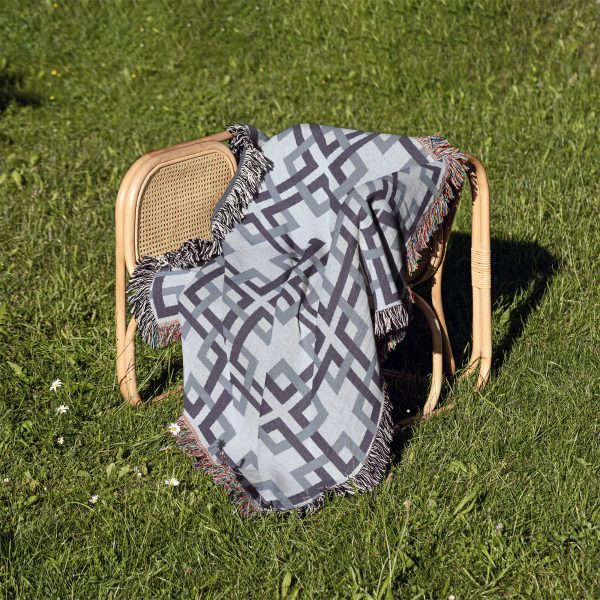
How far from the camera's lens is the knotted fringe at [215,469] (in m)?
2.92

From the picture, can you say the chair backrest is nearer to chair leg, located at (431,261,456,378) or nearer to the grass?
the grass

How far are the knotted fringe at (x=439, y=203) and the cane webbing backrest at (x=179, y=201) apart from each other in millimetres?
860

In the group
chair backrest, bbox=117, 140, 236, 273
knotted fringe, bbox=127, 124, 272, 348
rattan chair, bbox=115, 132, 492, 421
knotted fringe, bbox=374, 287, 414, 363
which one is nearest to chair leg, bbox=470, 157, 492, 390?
rattan chair, bbox=115, 132, 492, 421

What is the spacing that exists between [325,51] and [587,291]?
3.00 metres

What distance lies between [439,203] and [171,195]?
38.9 inches

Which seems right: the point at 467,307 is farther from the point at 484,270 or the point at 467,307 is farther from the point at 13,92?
the point at 13,92

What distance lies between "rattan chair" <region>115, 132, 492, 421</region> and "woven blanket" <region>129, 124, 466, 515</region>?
0.35 ft

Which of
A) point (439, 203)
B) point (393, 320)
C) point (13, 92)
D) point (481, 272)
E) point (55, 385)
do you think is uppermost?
point (439, 203)

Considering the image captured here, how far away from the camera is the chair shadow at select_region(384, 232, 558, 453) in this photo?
359 cm

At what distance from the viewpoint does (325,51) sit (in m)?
6.30

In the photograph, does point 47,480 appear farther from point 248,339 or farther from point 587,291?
point 587,291

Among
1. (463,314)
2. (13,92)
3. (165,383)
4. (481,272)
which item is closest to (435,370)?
(481,272)

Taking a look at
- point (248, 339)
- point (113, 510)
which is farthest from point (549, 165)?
point (113, 510)

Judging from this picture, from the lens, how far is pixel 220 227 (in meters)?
3.44
